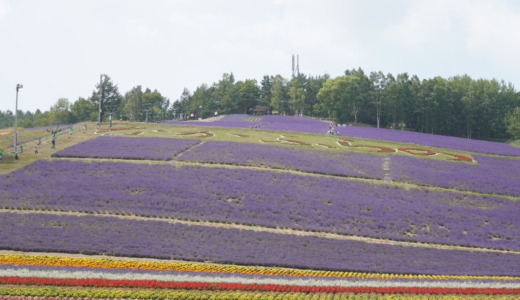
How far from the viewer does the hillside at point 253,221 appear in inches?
967

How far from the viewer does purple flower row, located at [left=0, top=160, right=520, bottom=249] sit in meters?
38.7

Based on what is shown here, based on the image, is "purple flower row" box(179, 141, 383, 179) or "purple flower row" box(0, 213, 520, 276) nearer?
"purple flower row" box(0, 213, 520, 276)

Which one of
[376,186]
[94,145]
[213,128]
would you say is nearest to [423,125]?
[213,128]

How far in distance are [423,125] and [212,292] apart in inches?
4611

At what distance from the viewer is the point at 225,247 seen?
32.1 meters

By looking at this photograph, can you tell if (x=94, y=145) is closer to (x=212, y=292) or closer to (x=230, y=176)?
(x=230, y=176)

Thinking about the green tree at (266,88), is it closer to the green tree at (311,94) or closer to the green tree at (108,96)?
the green tree at (311,94)

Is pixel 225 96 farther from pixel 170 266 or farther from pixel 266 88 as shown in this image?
pixel 170 266

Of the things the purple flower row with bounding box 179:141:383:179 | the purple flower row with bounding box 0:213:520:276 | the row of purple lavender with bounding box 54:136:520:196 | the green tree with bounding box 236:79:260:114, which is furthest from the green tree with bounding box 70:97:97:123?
the purple flower row with bounding box 0:213:520:276

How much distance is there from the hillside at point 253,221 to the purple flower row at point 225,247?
0.13m

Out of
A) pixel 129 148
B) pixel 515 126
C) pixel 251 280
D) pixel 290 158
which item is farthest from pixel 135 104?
pixel 251 280

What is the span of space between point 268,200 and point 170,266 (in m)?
17.1

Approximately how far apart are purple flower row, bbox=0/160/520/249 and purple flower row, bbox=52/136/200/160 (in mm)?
4623

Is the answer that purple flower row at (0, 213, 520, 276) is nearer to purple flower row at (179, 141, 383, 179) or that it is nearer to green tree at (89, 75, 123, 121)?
purple flower row at (179, 141, 383, 179)
